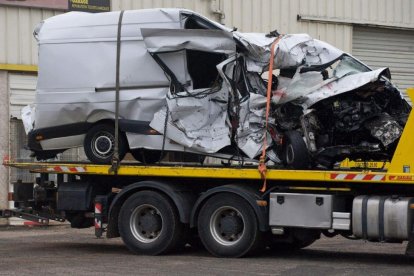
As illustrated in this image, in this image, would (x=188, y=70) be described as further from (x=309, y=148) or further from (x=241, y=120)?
(x=309, y=148)

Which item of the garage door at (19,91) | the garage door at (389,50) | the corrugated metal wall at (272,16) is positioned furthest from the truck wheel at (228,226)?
the garage door at (389,50)

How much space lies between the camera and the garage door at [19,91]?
20.7m

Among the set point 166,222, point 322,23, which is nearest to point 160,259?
point 166,222

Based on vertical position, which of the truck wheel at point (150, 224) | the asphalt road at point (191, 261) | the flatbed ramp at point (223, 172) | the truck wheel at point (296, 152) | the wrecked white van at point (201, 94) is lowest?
the asphalt road at point (191, 261)

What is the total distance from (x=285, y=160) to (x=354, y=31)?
1270cm

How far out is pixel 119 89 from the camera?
13.9 m

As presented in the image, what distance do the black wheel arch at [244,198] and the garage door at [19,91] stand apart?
339 inches

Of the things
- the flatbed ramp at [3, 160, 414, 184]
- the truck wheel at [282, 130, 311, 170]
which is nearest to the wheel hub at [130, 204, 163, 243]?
the flatbed ramp at [3, 160, 414, 184]

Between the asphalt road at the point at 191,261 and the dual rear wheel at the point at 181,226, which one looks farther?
the dual rear wheel at the point at 181,226

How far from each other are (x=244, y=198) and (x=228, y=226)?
1.72 feet

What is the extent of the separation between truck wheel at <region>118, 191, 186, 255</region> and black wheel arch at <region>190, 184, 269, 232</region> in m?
0.34

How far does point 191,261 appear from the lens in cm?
1277

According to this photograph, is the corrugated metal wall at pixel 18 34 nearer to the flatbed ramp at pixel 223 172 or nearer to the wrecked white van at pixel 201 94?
the wrecked white van at pixel 201 94

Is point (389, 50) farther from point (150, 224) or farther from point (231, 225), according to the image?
point (231, 225)
